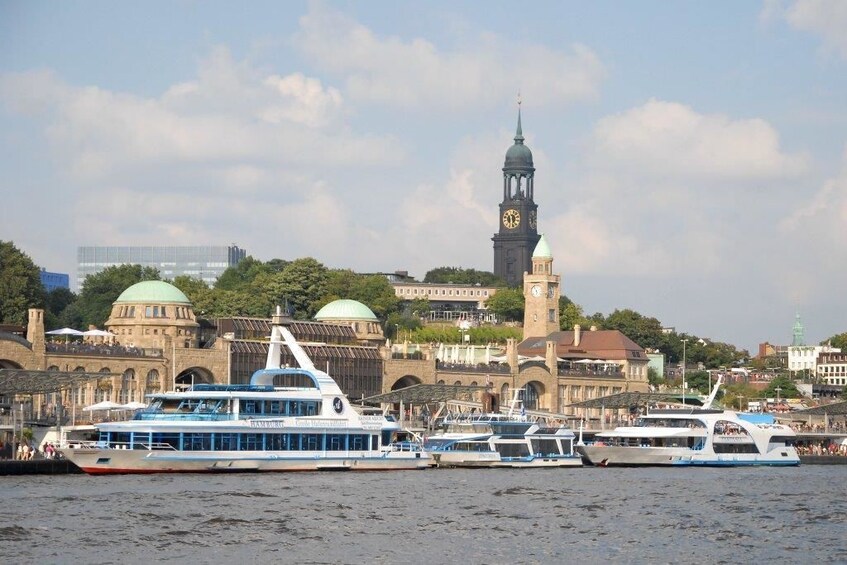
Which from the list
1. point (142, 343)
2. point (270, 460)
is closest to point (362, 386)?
point (142, 343)

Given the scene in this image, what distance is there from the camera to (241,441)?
9456 cm

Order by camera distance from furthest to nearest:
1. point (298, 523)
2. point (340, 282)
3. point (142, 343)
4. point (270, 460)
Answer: point (340, 282), point (142, 343), point (270, 460), point (298, 523)

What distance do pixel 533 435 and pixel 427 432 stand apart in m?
15.3

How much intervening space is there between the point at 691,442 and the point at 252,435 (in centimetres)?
3429

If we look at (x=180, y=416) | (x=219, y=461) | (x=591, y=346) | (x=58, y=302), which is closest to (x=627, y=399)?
(x=591, y=346)

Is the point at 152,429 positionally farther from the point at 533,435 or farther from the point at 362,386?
the point at 362,386

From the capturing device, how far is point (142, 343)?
137 meters

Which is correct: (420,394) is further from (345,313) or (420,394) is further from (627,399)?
(345,313)

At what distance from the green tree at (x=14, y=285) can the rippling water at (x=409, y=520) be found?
7092cm

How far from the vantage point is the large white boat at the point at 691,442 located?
4476 inches

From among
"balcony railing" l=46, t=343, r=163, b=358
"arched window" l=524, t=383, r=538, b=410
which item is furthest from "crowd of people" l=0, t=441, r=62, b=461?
"arched window" l=524, t=383, r=538, b=410

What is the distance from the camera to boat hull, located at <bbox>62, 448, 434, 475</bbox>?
3526 inches

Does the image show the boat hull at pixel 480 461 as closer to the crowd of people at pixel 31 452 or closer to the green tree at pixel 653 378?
the crowd of people at pixel 31 452

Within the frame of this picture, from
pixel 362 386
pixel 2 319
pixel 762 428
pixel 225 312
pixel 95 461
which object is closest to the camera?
pixel 95 461
